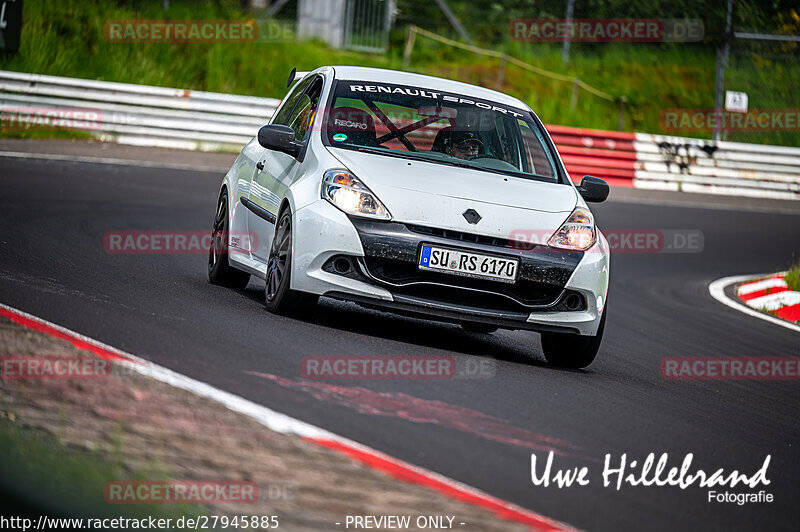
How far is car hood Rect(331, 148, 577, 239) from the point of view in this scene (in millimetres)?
7027

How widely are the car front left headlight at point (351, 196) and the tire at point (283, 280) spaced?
12.1 inches

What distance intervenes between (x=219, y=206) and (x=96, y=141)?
12.2 m

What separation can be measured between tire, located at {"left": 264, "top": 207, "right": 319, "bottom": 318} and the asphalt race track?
117 millimetres

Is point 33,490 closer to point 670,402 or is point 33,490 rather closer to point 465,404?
point 465,404

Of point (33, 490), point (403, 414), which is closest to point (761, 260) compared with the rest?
point (403, 414)

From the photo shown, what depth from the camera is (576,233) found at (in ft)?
24.3

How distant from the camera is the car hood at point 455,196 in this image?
23.1ft

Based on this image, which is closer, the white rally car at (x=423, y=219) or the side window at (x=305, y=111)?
the white rally car at (x=423, y=219)

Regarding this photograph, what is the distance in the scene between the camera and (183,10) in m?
27.3

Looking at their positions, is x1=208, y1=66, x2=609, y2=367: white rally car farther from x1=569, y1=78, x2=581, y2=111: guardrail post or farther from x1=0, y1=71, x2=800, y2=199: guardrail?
x1=569, y1=78, x2=581, y2=111: guardrail post

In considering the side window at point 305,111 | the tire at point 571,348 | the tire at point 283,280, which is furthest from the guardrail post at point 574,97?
the tire at point 283,280

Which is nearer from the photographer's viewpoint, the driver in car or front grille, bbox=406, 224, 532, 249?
front grille, bbox=406, 224, 532, 249

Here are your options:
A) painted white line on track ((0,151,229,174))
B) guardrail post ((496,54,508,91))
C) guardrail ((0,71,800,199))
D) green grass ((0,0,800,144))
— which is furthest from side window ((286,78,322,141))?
guardrail post ((496,54,508,91))

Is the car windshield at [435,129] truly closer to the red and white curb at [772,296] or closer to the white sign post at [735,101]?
the red and white curb at [772,296]
